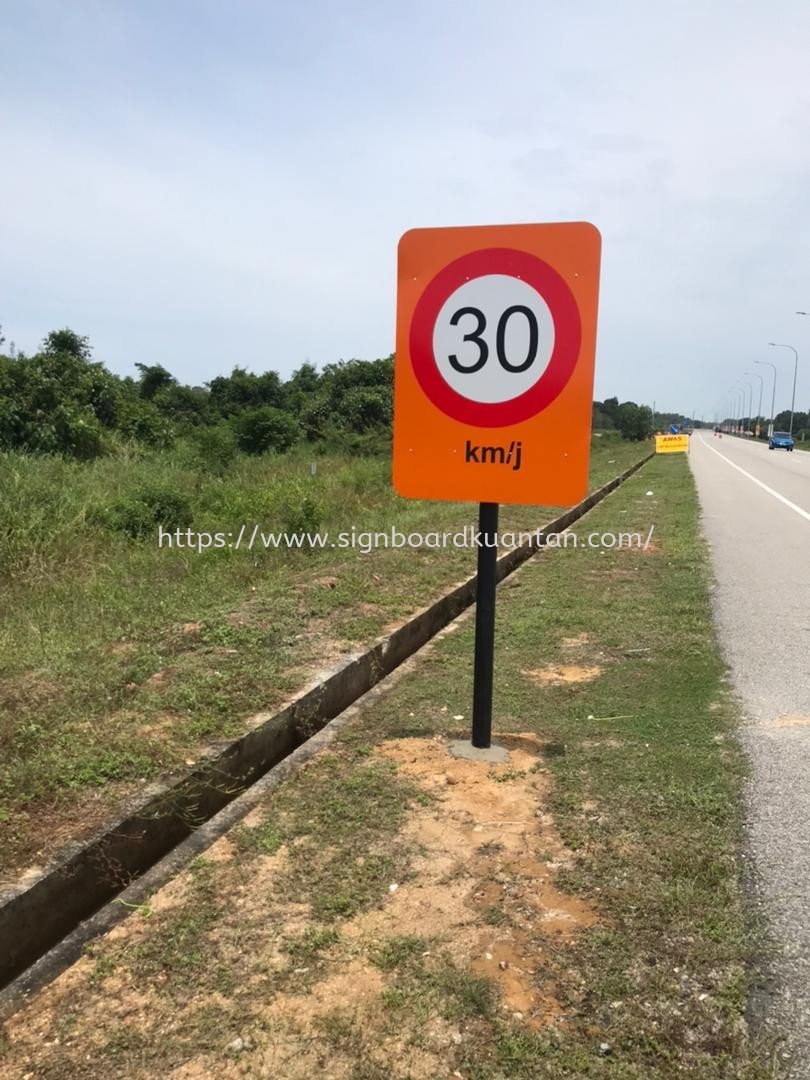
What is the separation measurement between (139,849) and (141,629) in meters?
2.32

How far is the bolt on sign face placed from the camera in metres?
2.91

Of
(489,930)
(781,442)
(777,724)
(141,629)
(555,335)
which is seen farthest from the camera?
(781,442)

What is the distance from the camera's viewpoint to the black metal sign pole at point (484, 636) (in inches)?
128

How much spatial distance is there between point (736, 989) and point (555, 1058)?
0.53 m

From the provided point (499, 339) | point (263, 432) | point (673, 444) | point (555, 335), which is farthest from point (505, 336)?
point (673, 444)

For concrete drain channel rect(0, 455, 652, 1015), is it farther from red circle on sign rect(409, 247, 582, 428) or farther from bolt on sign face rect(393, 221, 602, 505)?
red circle on sign rect(409, 247, 582, 428)

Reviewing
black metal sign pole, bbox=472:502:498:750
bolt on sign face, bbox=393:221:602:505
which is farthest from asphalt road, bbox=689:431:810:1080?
bolt on sign face, bbox=393:221:602:505

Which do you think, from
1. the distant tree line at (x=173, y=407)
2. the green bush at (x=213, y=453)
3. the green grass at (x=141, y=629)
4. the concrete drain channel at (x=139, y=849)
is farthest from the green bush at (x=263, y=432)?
the concrete drain channel at (x=139, y=849)

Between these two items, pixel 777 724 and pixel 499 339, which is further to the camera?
pixel 777 724

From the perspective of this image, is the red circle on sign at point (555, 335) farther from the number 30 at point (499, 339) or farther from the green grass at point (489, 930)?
the green grass at point (489, 930)

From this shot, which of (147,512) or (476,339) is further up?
(476,339)

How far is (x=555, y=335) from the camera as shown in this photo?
293 centimetres

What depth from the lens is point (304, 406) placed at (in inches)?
1372

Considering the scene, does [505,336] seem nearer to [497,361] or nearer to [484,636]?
[497,361]
